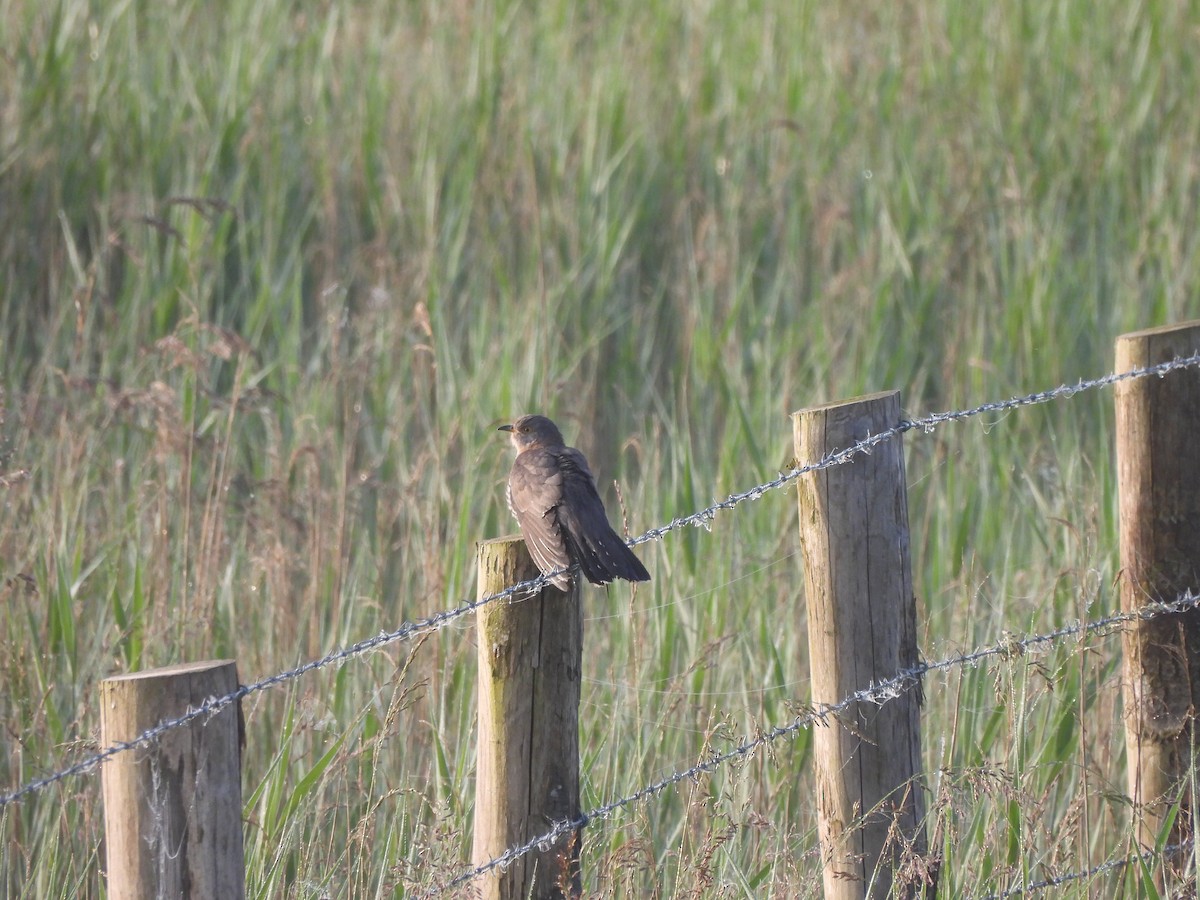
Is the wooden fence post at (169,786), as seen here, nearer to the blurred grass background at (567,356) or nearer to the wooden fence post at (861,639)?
the blurred grass background at (567,356)

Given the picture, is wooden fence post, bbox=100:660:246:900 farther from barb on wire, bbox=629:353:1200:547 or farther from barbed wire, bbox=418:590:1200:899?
barb on wire, bbox=629:353:1200:547

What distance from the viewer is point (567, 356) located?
19.1 feet

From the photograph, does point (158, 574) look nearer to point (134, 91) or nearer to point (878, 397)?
point (878, 397)

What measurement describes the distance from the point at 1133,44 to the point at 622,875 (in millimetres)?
7250

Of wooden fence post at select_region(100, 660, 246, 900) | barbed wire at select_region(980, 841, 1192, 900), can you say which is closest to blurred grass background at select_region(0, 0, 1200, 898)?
barbed wire at select_region(980, 841, 1192, 900)

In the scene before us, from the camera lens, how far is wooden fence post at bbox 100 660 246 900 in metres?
1.83

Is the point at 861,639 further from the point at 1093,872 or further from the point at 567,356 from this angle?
the point at 567,356

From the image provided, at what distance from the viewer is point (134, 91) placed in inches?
273

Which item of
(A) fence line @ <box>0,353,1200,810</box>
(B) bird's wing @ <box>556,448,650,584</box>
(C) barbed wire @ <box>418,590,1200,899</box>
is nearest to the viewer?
(A) fence line @ <box>0,353,1200,810</box>

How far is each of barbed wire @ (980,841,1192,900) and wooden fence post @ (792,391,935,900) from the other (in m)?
0.23

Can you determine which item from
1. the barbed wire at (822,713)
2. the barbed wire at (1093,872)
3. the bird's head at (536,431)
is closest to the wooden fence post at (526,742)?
the barbed wire at (822,713)

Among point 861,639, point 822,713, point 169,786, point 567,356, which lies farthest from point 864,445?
point 567,356

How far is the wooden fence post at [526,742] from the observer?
2355 millimetres

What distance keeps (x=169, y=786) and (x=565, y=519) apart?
122cm
